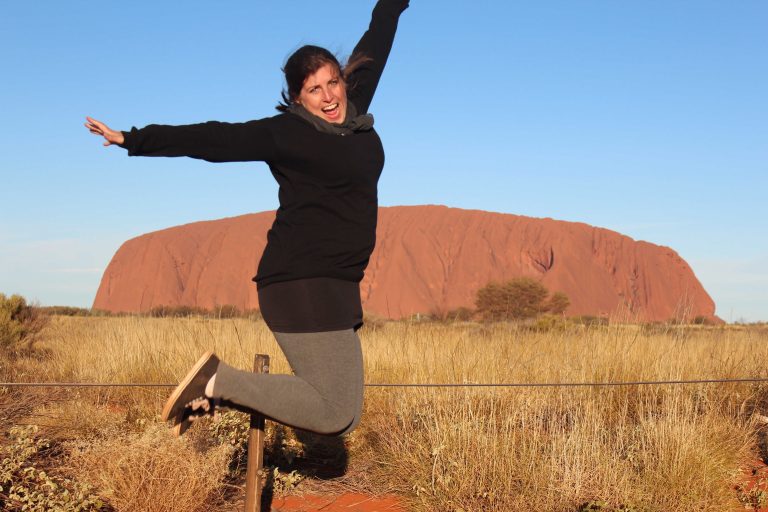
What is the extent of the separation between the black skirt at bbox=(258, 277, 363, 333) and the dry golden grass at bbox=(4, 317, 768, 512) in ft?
5.98

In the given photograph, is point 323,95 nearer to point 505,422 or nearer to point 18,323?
point 505,422

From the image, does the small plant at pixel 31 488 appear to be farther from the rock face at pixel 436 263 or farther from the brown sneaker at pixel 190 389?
the rock face at pixel 436 263

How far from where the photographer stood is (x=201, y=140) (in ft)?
7.75

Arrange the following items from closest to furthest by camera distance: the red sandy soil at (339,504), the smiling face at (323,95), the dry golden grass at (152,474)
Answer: the smiling face at (323,95) → the dry golden grass at (152,474) → the red sandy soil at (339,504)

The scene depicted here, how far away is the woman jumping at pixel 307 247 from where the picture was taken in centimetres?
240

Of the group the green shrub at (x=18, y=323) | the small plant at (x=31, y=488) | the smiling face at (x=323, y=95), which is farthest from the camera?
the green shrub at (x=18, y=323)

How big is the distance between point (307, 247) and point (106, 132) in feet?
2.50

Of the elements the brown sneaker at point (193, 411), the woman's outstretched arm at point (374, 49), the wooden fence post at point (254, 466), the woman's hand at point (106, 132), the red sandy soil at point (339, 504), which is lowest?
the red sandy soil at point (339, 504)

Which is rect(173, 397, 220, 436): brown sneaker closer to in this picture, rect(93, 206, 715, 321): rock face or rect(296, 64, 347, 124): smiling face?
rect(296, 64, 347, 124): smiling face

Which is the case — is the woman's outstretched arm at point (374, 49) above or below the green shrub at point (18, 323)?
above

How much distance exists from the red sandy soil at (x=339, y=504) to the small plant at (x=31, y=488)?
104 cm

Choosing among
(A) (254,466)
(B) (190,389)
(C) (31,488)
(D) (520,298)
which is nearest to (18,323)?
(C) (31,488)

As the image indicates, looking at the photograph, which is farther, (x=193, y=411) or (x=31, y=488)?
(x=31, y=488)

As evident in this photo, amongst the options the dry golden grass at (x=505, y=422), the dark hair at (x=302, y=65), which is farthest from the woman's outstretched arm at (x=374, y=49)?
the dry golden grass at (x=505, y=422)
